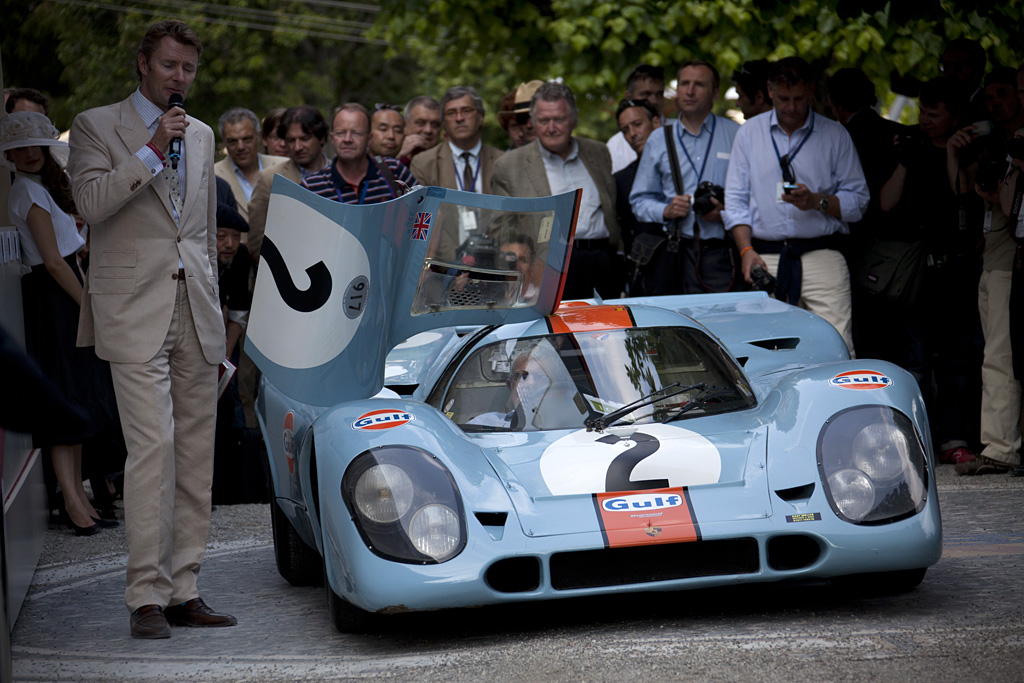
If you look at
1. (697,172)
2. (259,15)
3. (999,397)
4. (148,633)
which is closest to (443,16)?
(697,172)

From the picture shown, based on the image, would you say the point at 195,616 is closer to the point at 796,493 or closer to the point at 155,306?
the point at 155,306

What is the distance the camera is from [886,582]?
4.54 meters

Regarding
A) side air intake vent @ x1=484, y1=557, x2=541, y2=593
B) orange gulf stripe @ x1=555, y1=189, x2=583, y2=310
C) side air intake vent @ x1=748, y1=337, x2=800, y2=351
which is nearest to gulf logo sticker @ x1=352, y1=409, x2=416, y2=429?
side air intake vent @ x1=484, y1=557, x2=541, y2=593

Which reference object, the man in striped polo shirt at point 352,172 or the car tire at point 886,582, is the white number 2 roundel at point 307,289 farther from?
the man in striped polo shirt at point 352,172

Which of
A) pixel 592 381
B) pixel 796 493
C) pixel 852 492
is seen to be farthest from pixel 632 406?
pixel 852 492

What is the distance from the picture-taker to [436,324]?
540cm

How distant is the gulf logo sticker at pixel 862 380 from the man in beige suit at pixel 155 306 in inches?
95.2

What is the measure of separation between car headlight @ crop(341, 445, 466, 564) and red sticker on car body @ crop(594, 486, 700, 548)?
0.48m

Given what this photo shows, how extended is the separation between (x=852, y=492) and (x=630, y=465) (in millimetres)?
755

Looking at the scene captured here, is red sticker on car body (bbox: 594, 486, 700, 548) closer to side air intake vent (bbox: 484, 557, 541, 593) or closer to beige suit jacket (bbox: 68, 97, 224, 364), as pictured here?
side air intake vent (bbox: 484, 557, 541, 593)

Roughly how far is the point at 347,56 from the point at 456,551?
31319 millimetres

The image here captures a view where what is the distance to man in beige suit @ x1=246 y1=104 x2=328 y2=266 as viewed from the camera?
27.8 feet

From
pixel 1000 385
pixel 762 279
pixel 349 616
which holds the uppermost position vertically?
pixel 762 279

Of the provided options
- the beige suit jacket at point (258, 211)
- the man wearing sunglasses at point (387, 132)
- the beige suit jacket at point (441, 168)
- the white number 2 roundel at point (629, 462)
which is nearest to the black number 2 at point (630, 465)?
the white number 2 roundel at point (629, 462)
